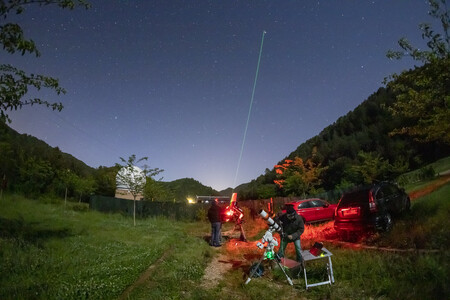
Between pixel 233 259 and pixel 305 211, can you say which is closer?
pixel 233 259

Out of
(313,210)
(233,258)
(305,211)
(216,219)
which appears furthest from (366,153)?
(233,258)

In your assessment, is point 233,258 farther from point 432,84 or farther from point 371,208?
point 432,84

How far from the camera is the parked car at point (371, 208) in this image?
9.09 m

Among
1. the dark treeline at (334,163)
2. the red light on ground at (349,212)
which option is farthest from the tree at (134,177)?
the red light on ground at (349,212)

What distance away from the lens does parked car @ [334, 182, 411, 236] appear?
9.09m

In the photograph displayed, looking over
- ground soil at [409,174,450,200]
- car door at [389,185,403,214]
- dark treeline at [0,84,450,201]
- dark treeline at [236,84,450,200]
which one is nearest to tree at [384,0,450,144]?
car door at [389,185,403,214]

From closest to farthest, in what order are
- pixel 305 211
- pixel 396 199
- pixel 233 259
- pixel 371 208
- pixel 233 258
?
pixel 371 208
pixel 233 259
pixel 233 258
pixel 396 199
pixel 305 211

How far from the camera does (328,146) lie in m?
60.0

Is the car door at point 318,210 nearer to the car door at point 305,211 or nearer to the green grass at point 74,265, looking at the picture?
the car door at point 305,211

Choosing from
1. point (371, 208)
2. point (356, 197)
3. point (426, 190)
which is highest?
point (426, 190)

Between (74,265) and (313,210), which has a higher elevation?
(313,210)

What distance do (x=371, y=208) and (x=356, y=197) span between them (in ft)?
2.53

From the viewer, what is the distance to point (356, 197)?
9.82 meters

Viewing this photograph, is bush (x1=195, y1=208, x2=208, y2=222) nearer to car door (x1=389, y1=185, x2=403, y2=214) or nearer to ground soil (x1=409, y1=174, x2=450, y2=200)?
ground soil (x1=409, y1=174, x2=450, y2=200)
